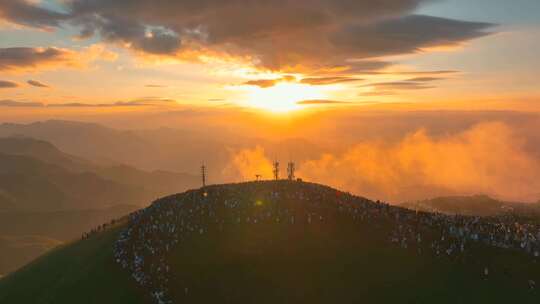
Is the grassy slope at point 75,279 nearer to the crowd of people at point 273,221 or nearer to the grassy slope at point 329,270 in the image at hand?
the crowd of people at point 273,221

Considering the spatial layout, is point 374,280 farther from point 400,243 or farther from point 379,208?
point 379,208

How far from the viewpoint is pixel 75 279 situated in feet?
222

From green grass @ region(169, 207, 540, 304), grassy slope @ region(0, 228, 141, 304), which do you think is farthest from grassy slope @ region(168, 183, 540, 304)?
grassy slope @ region(0, 228, 141, 304)

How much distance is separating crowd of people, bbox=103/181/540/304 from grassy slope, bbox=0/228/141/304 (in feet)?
8.25

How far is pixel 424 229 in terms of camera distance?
3100 inches

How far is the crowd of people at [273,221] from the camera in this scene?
6869 cm

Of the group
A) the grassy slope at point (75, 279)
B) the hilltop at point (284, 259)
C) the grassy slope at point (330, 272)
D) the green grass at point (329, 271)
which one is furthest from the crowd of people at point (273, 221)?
the grassy slope at point (75, 279)

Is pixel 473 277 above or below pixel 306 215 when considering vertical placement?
below

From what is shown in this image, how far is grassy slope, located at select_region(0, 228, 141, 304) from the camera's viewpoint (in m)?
61.2

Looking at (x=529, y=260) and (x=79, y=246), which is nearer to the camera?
(x=529, y=260)

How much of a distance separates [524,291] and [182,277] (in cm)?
4958

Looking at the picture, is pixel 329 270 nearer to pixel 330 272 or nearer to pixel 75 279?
pixel 330 272

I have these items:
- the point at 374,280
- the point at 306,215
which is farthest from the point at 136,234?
the point at 374,280

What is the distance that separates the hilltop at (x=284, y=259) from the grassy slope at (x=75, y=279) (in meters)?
0.22
